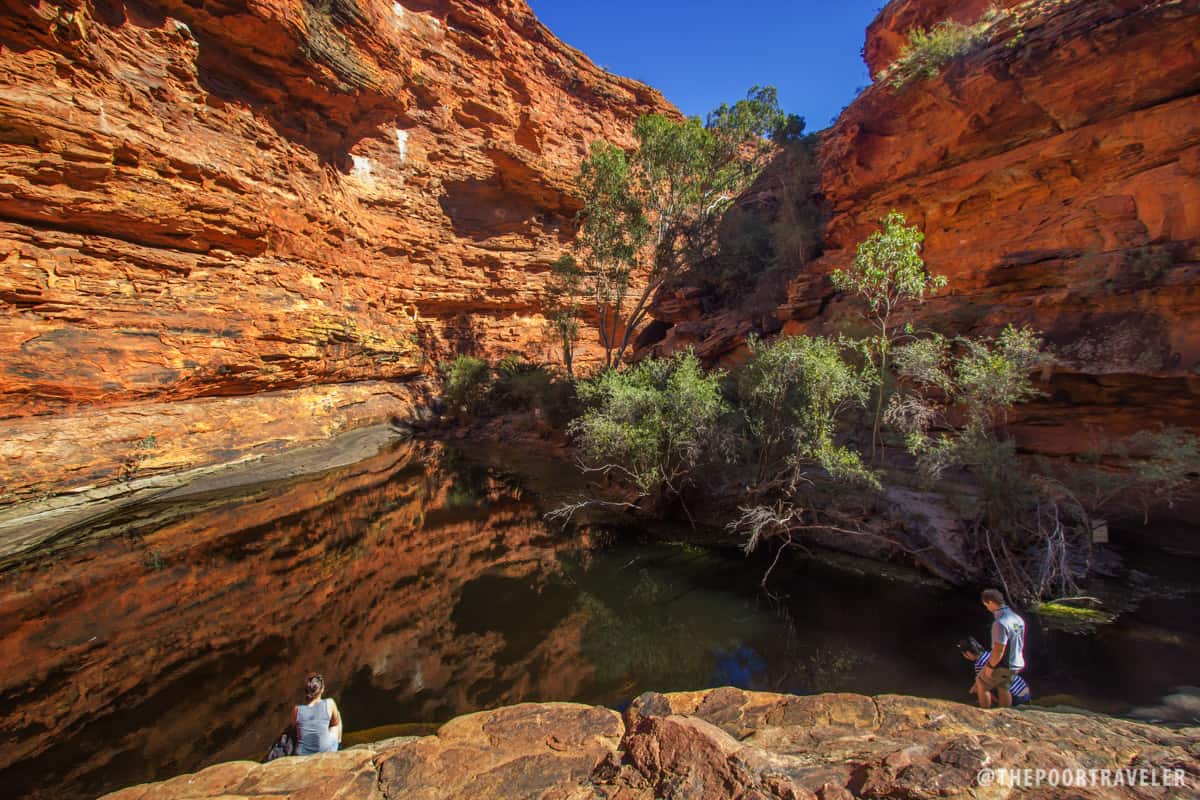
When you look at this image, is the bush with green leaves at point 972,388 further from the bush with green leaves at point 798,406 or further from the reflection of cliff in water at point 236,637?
the reflection of cliff in water at point 236,637

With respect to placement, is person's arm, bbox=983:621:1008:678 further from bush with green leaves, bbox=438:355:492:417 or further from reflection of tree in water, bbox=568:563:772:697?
bush with green leaves, bbox=438:355:492:417

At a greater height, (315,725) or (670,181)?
(670,181)

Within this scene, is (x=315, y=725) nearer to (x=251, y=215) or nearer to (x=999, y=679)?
(x=999, y=679)

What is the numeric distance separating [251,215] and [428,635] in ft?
57.1

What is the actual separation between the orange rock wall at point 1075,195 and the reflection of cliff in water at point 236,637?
12.1 meters

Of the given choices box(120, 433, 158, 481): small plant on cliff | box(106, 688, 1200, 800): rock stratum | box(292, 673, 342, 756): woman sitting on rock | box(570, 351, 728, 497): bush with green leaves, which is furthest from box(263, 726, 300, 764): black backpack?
box(120, 433, 158, 481): small plant on cliff

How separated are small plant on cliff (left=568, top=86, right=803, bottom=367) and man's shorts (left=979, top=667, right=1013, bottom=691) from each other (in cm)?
1469

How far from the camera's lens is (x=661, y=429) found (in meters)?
10.4

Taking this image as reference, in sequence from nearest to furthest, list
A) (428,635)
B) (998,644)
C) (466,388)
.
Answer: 1. (998,644)
2. (428,635)
3. (466,388)

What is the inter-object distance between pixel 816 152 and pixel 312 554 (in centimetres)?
2288

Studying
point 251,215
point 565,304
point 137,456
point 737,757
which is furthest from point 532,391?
point 737,757

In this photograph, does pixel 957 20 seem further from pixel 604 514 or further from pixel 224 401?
pixel 224 401

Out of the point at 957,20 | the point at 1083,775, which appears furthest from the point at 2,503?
the point at 957,20

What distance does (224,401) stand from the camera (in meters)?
15.8
